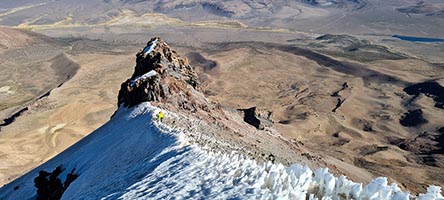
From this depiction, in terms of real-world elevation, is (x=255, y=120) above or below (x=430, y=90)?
above

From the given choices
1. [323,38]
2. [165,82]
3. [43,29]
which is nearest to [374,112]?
[165,82]

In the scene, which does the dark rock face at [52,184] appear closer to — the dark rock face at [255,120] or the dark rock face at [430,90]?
the dark rock face at [255,120]

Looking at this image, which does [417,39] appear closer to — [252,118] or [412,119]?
[412,119]

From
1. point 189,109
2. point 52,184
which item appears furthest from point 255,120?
point 52,184

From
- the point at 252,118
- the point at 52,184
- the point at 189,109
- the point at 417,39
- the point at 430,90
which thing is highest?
the point at 189,109

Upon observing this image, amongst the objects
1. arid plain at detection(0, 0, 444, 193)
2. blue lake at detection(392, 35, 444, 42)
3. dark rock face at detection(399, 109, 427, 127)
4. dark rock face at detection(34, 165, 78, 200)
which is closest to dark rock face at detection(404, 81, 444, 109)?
arid plain at detection(0, 0, 444, 193)

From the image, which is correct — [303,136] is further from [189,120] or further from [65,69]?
[65,69]

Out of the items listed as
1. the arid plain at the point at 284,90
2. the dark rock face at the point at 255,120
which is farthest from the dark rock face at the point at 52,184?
the dark rock face at the point at 255,120
